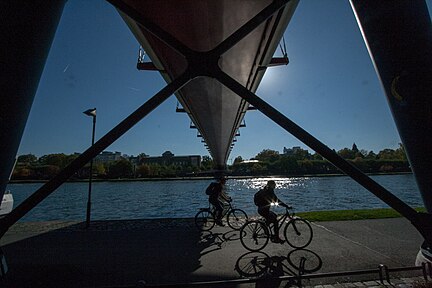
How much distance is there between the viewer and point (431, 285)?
2.80 m

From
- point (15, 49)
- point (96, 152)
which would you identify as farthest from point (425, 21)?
point (15, 49)

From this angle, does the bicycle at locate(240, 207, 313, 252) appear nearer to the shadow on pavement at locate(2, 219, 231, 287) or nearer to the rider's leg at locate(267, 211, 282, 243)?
the rider's leg at locate(267, 211, 282, 243)

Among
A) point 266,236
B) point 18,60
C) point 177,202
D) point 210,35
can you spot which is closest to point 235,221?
point 266,236

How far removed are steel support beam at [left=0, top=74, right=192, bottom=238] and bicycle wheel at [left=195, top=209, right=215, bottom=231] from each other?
754cm

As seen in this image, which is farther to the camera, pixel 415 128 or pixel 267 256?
pixel 267 256

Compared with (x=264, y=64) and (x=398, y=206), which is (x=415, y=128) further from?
(x=264, y=64)

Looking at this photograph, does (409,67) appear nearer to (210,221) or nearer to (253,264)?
(253,264)

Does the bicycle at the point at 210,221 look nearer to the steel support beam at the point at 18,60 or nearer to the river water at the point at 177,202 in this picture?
the river water at the point at 177,202

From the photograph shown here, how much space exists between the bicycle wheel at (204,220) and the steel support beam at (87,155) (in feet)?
24.7

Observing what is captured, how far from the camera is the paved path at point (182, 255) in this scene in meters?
5.36

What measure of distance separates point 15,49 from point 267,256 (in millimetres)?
6481

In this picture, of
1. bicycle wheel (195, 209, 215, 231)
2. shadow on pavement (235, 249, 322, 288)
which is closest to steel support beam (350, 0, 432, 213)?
shadow on pavement (235, 249, 322, 288)

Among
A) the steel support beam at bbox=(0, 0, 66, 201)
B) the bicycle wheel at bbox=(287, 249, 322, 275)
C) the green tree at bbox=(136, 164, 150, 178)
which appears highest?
the green tree at bbox=(136, 164, 150, 178)

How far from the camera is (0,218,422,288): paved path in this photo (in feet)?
17.6
